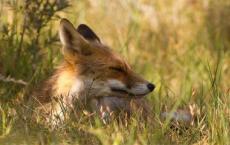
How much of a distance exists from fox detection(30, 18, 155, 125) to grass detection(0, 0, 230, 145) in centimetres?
26

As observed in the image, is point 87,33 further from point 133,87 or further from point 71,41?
→ point 133,87

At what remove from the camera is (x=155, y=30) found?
454 inches

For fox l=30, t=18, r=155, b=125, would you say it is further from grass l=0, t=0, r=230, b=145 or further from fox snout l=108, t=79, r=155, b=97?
grass l=0, t=0, r=230, b=145

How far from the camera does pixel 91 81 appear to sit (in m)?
6.82

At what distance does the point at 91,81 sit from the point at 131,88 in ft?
1.21

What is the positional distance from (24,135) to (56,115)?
1.86 feet

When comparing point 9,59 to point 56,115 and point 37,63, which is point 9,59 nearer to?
point 37,63

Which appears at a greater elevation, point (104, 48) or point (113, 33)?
point (104, 48)

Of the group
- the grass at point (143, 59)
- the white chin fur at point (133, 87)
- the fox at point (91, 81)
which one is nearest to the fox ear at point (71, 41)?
the fox at point (91, 81)

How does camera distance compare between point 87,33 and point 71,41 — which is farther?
point 87,33

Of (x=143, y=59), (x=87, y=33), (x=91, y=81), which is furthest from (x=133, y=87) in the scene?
(x=143, y=59)

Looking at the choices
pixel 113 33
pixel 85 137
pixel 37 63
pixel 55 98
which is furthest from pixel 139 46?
pixel 85 137

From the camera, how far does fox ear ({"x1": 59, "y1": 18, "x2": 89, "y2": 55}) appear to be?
6.84 meters

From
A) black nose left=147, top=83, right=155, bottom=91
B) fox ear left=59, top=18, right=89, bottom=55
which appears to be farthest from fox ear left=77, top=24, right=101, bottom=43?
black nose left=147, top=83, right=155, bottom=91
